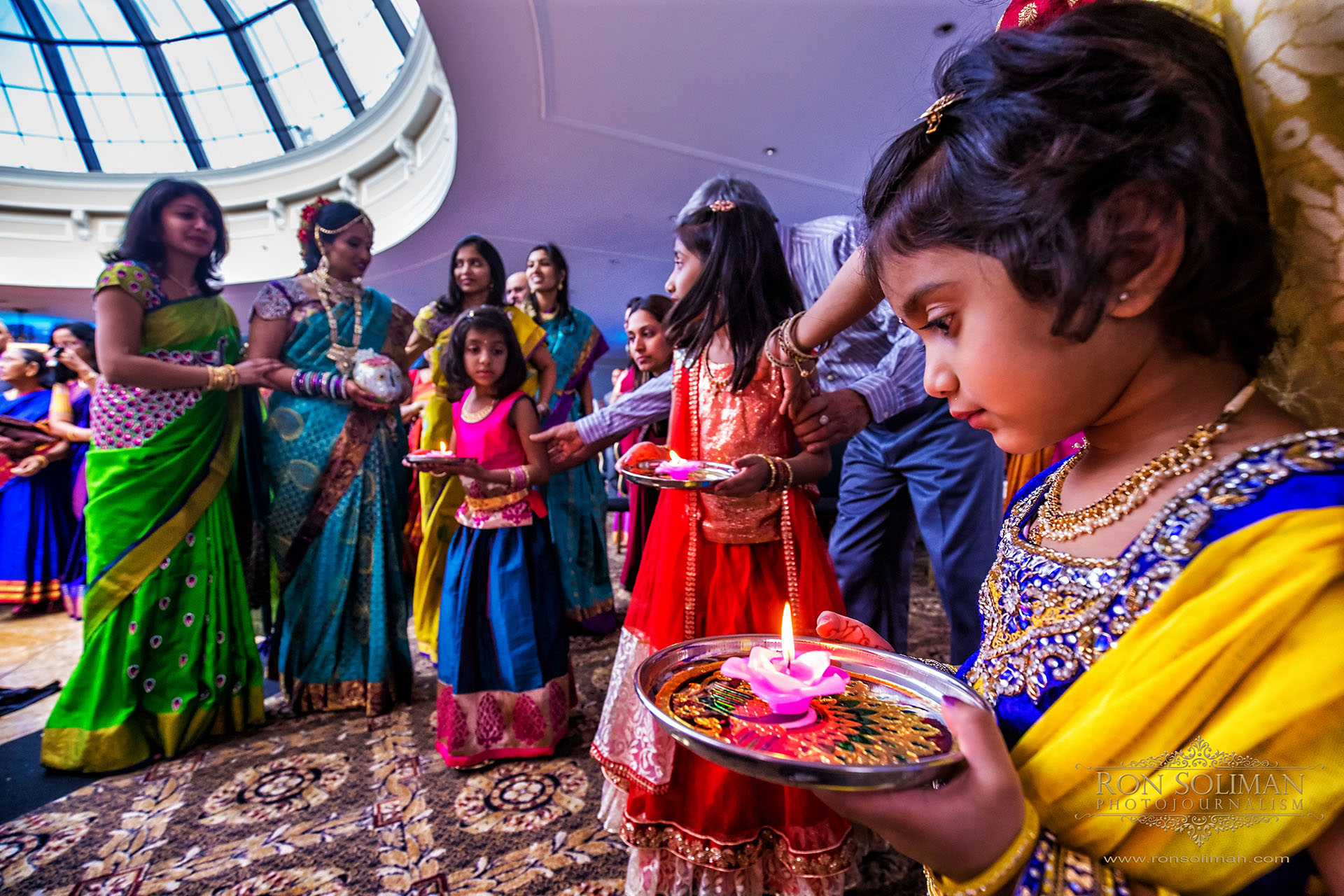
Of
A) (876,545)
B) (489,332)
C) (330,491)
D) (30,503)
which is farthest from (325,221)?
(30,503)

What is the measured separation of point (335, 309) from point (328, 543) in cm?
94

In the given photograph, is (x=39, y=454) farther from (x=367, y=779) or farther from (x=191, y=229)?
(x=367, y=779)

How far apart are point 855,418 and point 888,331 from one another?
0.59 meters

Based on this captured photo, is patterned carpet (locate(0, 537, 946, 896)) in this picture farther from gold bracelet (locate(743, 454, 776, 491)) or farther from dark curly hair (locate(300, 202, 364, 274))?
dark curly hair (locate(300, 202, 364, 274))

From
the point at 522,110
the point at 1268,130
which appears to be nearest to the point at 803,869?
the point at 1268,130

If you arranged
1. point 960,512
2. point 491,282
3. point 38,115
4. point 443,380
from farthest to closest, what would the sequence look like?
point 38,115 → point 491,282 → point 443,380 → point 960,512

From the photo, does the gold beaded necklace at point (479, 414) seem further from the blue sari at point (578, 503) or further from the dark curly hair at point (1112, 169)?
the dark curly hair at point (1112, 169)

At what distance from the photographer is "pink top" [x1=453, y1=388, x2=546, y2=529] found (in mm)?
1938

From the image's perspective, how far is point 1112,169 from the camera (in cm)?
44

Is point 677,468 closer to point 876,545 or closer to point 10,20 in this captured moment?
point 876,545

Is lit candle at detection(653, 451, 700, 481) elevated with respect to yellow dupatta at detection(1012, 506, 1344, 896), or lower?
elevated

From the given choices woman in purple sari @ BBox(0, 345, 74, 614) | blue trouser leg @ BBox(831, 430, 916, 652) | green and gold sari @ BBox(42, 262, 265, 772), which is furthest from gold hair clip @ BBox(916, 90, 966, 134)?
woman in purple sari @ BBox(0, 345, 74, 614)

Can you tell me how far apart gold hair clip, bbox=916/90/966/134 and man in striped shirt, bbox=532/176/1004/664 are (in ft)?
2.48

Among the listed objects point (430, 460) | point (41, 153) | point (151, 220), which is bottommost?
point (430, 460)
